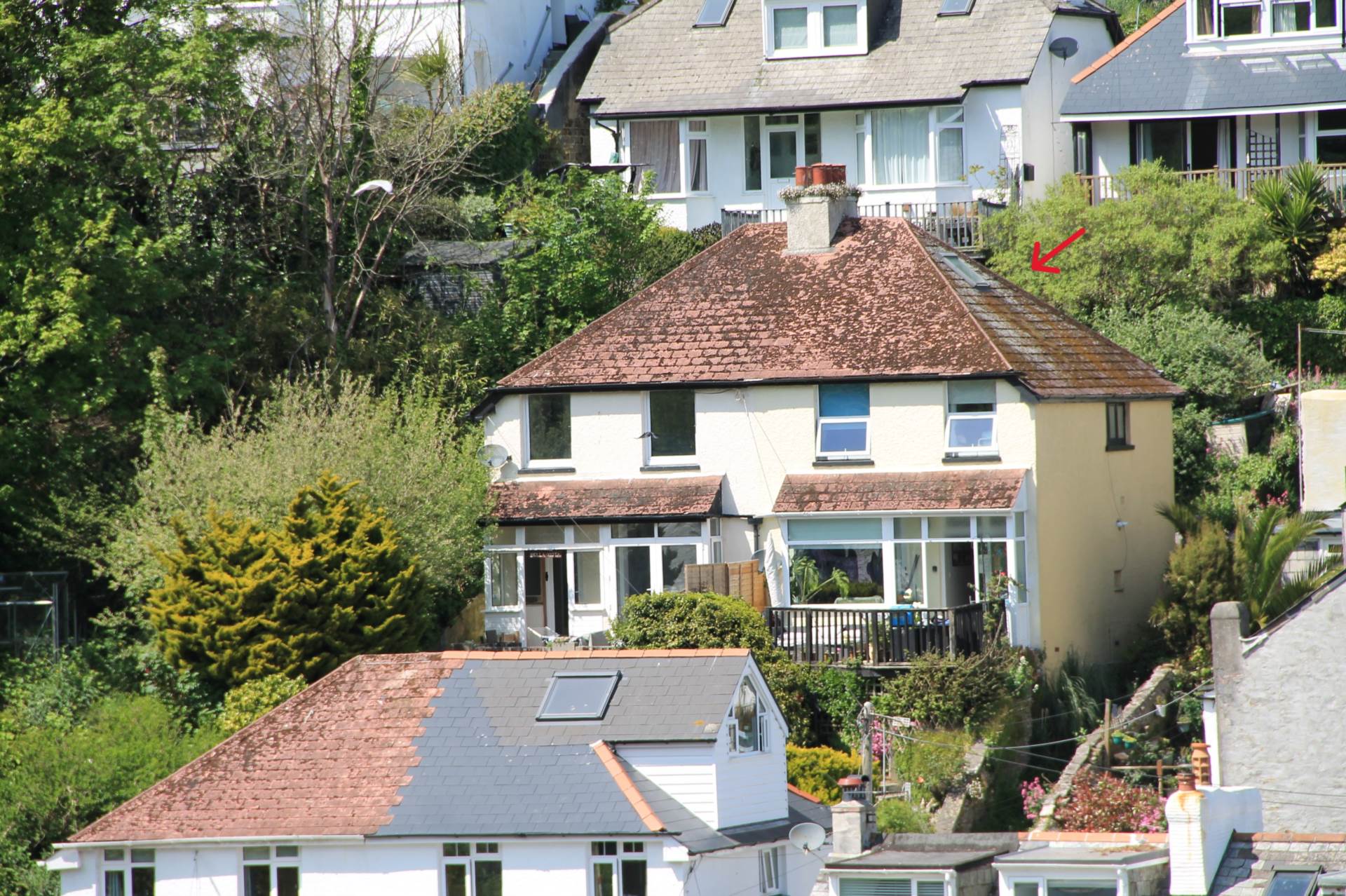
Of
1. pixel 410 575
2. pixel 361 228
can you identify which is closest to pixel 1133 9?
pixel 361 228

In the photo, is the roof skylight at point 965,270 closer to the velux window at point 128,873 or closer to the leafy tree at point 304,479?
the leafy tree at point 304,479

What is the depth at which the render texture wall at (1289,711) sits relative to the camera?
26781mm

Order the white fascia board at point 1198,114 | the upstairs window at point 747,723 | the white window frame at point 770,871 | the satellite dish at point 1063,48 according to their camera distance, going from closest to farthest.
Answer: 1. the white window frame at point 770,871
2. the upstairs window at point 747,723
3. the white fascia board at point 1198,114
4. the satellite dish at point 1063,48

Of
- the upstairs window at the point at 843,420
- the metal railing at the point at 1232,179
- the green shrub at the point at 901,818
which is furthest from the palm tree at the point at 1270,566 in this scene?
the metal railing at the point at 1232,179

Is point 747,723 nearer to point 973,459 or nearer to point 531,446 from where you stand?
point 973,459

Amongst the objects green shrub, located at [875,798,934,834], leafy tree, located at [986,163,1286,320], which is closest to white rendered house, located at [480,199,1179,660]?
green shrub, located at [875,798,934,834]

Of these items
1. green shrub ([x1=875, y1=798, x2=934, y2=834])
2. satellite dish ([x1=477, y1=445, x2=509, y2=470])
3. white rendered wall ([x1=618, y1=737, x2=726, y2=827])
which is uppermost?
satellite dish ([x1=477, y1=445, x2=509, y2=470])

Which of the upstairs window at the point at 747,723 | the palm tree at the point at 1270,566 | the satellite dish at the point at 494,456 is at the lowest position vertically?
the upstairs window at the point at 747,723

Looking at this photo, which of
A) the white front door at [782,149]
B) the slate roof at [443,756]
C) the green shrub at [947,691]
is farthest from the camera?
the white front door at [782,149]

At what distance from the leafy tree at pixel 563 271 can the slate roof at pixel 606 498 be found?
529 centimetres

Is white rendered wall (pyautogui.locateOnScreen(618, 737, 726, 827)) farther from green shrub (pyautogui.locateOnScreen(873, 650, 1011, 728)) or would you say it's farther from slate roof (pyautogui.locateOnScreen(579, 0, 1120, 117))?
slate roof (pyautogui.locateOnScreen(579, 0, 1120, 117))

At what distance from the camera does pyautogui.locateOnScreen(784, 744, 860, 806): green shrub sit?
31.5 metres

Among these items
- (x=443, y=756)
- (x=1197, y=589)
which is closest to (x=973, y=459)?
(x=1197, y=589)

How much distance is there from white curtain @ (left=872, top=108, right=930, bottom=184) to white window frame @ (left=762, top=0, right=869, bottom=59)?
2265 millimetres
